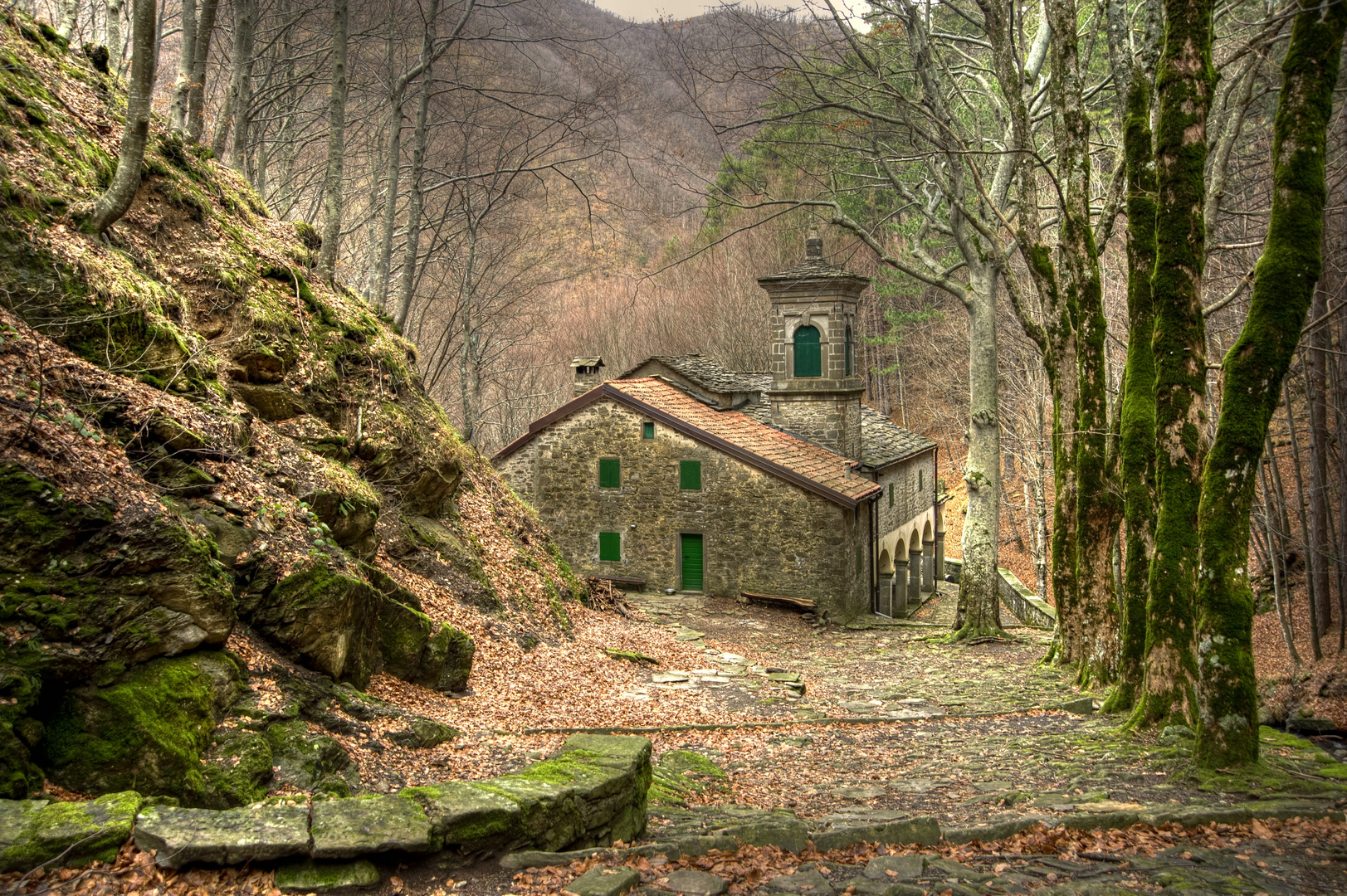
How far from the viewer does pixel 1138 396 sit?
30.8ft

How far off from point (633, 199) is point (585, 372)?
29477mm

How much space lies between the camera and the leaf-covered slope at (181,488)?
17.4ft

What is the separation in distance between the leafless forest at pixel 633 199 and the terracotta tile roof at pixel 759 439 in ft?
12.6

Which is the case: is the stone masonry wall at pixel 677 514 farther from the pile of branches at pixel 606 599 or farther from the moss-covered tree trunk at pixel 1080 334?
the moss-covered tree trunk at pixel 1080 334

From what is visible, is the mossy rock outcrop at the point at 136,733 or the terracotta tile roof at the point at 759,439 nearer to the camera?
the mossy rock outcrop at the point at 136,733

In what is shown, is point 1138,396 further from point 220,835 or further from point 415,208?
point 415,208

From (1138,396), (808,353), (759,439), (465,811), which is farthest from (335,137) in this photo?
(808,353)

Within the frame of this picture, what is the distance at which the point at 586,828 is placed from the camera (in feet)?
18.9

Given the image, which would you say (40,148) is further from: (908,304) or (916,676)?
(908,304)

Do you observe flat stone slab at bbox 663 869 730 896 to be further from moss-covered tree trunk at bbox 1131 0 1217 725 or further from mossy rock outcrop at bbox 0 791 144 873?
moss-covered tree trunk at bbox 1131 0 1217 725

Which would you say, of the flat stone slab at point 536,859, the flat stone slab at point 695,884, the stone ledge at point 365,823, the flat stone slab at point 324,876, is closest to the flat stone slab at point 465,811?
the stone ledge at point 365,823

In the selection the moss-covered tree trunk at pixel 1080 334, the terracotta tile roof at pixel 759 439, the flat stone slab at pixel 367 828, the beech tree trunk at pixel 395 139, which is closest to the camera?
the flat stone slab at pixel 367 828

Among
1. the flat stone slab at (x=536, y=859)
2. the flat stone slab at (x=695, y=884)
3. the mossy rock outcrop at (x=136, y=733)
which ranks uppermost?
the mossy rock outcrop at (x=136, y=733)

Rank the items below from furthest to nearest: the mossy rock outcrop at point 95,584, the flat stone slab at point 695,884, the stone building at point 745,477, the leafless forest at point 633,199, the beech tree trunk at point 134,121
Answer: the stone building at point 745,477 < the leafless forest at point 633,199 < the beech tree trunk at point 134,121 < the mossy rock outcrop at point 95,584 < the flat stone slab at point 695,884
